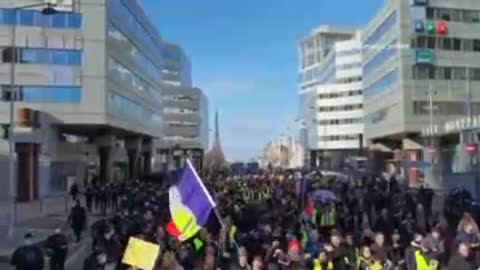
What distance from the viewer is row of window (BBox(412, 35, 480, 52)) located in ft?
256

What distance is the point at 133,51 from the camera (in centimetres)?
7325

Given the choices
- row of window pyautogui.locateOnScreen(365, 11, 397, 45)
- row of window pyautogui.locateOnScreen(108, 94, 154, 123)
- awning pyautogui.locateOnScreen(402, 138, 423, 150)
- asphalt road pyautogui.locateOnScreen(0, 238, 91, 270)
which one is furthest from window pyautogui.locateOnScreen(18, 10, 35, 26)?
awning pyautogui.locateOnScreen(402, 138, 423, 150)

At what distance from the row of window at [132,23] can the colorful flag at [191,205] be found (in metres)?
50.2

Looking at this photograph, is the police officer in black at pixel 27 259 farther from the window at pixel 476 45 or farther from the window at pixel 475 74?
the window at pixel 476 45

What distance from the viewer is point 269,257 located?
13.5m

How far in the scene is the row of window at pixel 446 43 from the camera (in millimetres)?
78062

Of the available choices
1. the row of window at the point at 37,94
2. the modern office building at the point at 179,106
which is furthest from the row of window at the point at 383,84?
the modern office building at the point at 179,106

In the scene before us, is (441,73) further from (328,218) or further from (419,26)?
(328,218)

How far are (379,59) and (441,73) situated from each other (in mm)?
11500

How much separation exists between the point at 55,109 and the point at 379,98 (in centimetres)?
4301

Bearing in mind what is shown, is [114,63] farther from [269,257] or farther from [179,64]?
[179,64]

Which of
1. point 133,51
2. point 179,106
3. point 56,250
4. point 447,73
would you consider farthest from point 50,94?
point 179,106

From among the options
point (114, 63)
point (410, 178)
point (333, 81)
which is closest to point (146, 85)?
point (114, 63)

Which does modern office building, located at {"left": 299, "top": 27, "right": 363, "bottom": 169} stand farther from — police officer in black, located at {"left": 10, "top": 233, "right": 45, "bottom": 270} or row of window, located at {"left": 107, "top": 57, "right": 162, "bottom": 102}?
police officer in black, located at {"left": 10, "top": 233, "right": 45, "bottom": 270}
